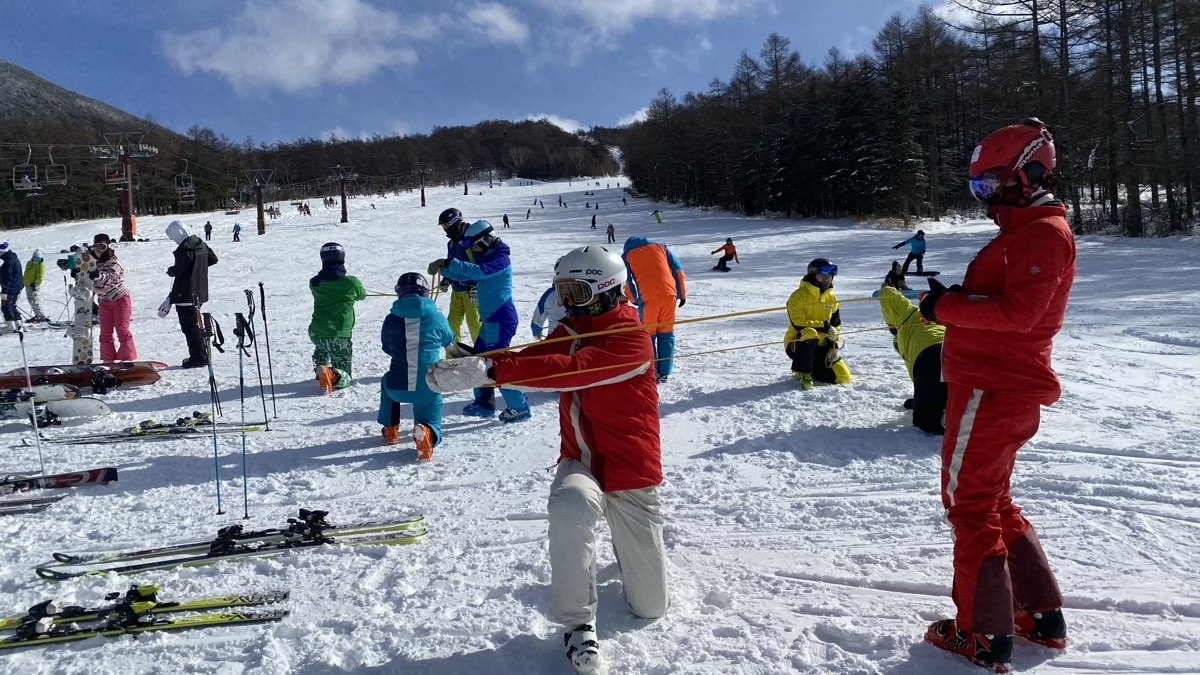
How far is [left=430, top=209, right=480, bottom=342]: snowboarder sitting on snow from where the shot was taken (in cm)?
759

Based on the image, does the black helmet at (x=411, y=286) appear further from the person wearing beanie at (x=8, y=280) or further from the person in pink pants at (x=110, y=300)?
the person wearing beanie at (x=8, y=280)

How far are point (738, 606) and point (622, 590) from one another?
1.89 ft

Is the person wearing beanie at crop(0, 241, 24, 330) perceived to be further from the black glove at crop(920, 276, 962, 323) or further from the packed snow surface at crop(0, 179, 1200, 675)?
the black glove at crop(920, 276, 962, 323)

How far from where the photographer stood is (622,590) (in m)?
3.57

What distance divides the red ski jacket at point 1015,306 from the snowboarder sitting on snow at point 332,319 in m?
7.46

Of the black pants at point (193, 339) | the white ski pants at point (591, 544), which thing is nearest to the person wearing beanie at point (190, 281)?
the black pants at point (193, 339)

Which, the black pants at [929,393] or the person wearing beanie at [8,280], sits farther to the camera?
the person wearing beanie at [8,280]

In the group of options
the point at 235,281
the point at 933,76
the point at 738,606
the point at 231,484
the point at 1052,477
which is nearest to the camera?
the point at 738,606

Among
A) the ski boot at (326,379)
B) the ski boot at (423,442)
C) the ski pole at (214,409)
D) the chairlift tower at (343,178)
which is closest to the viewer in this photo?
the ski pole at (214,409)

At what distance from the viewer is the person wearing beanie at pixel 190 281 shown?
32.6ft

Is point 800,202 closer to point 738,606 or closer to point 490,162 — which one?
point 738,606

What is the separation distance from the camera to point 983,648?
9.20 feet

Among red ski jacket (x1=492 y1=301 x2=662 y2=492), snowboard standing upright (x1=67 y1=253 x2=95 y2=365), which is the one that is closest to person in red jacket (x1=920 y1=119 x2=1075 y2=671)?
red ski jacket (x1=492 y1=301 x2=662 y2=492)

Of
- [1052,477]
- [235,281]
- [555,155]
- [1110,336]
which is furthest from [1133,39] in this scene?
[555,155]
